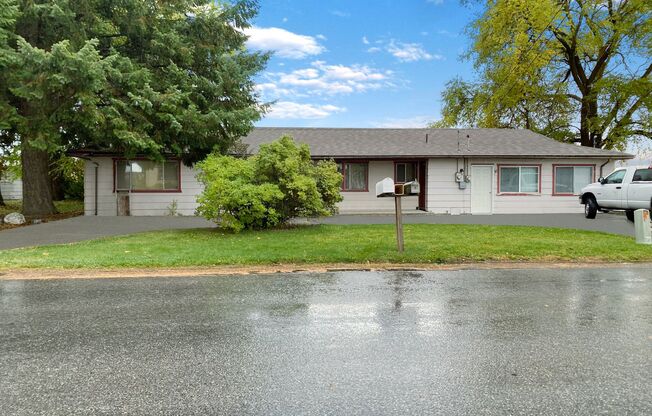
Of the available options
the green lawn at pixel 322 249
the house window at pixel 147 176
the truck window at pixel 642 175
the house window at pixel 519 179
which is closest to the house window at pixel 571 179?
the house window at pixel 519 179

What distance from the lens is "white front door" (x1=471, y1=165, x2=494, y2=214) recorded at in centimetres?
1983

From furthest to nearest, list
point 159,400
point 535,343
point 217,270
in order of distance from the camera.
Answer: point 217,270 < point 535,343 < point 159,400

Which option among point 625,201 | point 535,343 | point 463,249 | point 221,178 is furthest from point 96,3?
point 625,201

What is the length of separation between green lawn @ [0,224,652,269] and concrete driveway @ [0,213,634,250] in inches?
58.5

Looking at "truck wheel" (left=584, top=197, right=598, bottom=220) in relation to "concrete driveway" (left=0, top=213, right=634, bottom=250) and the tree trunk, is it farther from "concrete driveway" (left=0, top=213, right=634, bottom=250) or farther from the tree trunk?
the tree trunk

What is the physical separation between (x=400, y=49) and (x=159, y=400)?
1084 inches

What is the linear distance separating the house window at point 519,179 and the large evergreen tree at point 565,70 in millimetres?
8274

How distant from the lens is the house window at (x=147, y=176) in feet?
61.5

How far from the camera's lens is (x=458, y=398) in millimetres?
3082

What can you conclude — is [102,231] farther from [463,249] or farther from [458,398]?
[458,398]

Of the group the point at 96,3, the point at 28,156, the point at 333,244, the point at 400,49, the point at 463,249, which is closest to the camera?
the point at 463,249

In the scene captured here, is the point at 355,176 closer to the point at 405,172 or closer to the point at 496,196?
the point at 405,172

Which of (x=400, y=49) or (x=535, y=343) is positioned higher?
(x=400, y=49)

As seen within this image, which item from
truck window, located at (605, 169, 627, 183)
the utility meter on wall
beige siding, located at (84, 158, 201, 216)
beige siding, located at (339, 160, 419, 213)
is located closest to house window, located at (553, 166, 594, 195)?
truck window, located at (605, 169, 627, 183)
